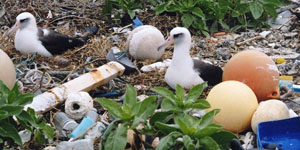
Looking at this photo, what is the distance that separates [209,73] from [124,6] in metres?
2.15

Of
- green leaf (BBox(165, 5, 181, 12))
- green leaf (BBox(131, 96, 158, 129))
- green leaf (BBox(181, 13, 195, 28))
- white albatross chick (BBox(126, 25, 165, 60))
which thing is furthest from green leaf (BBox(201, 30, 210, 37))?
green leaf (BBox(131, 96, 158, 129))

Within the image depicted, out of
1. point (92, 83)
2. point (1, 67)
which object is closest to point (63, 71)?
point (92, 83)

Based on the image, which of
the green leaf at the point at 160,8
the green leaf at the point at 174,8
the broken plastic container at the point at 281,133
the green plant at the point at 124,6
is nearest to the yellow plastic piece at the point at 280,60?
the green leaf at the point at 174,8

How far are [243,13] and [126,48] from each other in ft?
5.79

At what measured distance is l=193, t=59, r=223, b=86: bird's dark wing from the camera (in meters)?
4.70

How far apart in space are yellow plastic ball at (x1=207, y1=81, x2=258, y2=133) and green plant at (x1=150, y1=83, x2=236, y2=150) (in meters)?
0.43

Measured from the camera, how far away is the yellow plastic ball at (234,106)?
12.5ft

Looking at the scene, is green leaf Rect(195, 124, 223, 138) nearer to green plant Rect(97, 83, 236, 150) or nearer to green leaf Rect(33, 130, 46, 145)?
green plant Rect(97, 83, 236, 150)

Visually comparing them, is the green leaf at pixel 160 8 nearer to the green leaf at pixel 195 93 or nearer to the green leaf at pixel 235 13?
the green leaf at pixel 235 13

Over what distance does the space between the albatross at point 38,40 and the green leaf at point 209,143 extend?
302 cm

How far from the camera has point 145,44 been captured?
539cm

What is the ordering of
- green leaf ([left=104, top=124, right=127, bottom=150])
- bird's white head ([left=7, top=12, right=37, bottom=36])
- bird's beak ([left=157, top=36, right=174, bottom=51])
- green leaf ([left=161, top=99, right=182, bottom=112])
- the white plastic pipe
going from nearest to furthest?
green leaf ([left=104, top=124, right=127, bottom=150])
green leaf ([left=161, top=99, right=182, bottom=112])
the white plastic pipe
bird's beak ([left=157, top=36, right=174, bottom=51])
bird's white head ([left=7, top=12, right=37, bottom=36])

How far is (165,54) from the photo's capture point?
5.71 meters

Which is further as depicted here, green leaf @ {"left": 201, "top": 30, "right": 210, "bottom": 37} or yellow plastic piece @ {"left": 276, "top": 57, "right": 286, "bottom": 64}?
green leaf @ {"left": 201, "top": 30, "right": 210, "bottom": 37}
